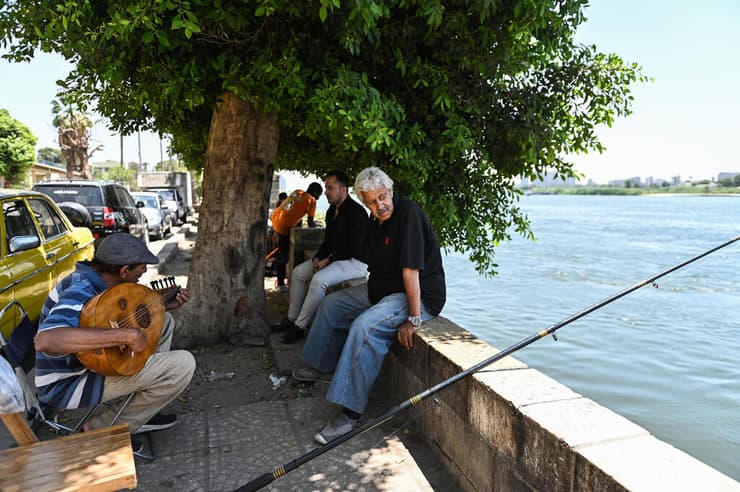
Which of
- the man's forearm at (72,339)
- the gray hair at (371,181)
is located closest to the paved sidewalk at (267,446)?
the man's forearm at (72,339)

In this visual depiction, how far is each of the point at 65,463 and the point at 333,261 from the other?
358 centimetres

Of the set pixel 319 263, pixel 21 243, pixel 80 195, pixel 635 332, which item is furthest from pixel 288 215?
pixel 635 332

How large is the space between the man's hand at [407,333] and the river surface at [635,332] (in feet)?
15.1

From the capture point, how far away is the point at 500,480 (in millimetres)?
2748

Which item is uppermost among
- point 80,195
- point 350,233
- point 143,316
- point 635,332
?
point 80,195

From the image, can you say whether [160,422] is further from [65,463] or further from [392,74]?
[392,74]

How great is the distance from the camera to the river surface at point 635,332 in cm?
764

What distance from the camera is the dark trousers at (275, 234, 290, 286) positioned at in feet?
29.8

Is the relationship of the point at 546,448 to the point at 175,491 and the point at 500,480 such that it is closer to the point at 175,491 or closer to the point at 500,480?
the point at 500,480

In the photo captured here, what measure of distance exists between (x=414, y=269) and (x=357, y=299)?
87 cm

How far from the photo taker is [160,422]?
378cm

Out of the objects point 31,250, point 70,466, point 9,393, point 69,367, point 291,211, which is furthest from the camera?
point 291,211

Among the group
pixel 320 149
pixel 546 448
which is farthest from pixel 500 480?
pixel 320 149

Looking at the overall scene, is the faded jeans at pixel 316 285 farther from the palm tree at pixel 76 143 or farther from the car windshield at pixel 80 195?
the palm tree at pixel 76 143
